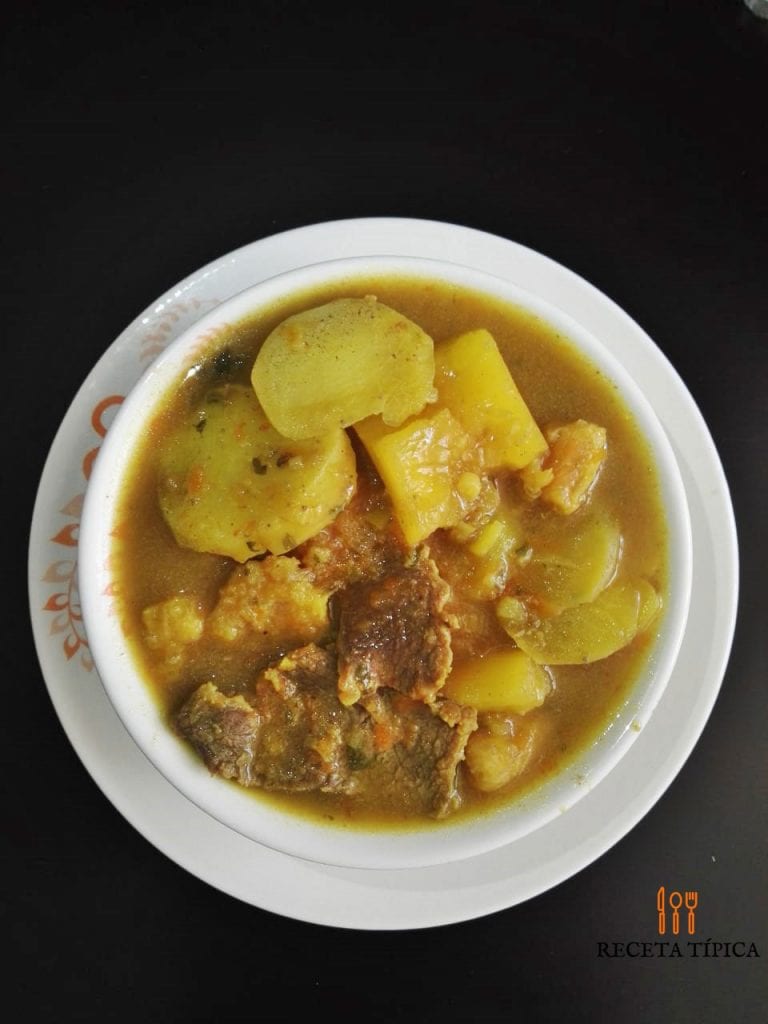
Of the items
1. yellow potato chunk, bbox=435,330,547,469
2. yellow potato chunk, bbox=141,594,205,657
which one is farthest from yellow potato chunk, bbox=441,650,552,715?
yellow potato chunk, bbox=141,594,205,657

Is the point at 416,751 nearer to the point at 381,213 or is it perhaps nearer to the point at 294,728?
the point at 294,728

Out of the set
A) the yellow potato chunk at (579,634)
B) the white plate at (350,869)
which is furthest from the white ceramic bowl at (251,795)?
the white plate at (350,869)

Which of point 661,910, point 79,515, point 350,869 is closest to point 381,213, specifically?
point 79,515

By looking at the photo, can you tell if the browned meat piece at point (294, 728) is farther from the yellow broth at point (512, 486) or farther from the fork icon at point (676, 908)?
the fork icon at point (676, 908)

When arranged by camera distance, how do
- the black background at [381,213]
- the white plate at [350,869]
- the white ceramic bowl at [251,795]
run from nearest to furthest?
the white ceramic bowl at [251,795], the white plate at [350,869], the black background at [381,213]

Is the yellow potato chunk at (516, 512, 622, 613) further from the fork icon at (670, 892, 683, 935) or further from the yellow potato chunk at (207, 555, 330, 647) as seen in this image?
the fork icon at (670, 892, 683, 935)

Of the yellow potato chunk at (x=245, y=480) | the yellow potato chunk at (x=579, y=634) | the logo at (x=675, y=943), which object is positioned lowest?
the logo at (x=675, y=943)

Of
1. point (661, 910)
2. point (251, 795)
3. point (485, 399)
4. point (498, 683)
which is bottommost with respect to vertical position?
point (661, 910)
